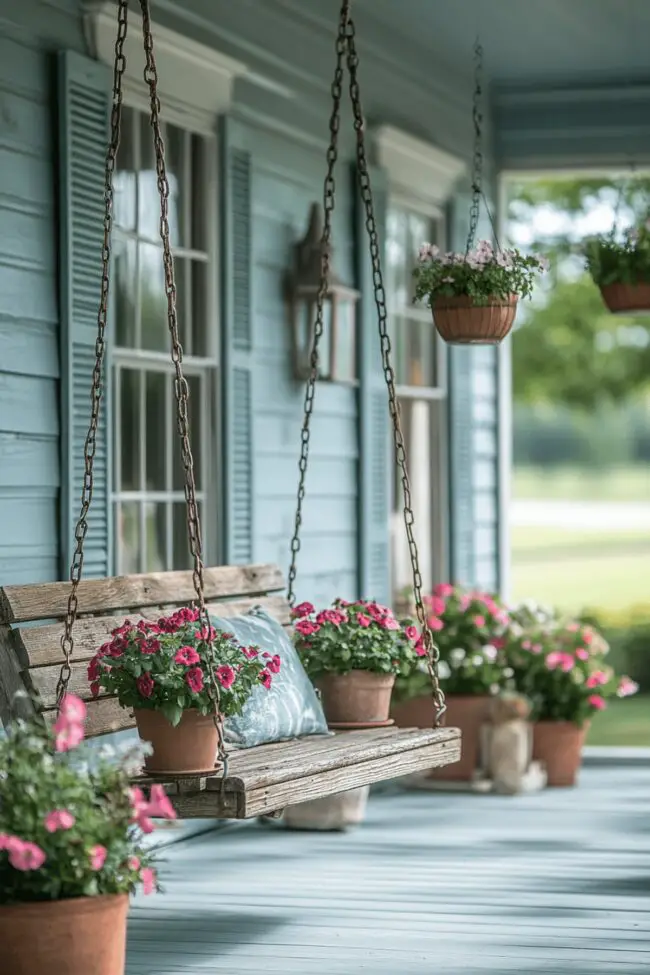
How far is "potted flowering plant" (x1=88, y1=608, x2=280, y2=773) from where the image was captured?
12.7ft

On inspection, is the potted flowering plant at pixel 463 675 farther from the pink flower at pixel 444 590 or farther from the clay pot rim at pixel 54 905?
the clay pot rim at pixel 54 905

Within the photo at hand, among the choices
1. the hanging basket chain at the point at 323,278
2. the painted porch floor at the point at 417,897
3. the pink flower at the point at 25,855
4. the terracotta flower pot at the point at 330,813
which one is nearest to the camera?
the pink flower at the point at 25,855

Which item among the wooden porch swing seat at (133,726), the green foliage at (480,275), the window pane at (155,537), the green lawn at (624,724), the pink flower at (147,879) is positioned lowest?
the green lawn at (624,724)

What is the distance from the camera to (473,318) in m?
5.11

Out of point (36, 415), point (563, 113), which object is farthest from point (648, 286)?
point (563, 113)

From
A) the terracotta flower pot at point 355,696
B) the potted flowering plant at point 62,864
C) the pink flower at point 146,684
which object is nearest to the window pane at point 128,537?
the terracotta flower pot at point 355,696

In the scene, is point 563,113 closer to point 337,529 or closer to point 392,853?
point 337,529

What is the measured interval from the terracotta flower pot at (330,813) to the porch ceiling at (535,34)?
3.15 meters

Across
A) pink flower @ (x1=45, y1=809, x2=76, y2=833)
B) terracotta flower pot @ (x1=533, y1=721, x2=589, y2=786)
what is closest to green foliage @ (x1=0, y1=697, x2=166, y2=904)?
pink flower @ (x1=45, y1=809, x2=76, y2=833)

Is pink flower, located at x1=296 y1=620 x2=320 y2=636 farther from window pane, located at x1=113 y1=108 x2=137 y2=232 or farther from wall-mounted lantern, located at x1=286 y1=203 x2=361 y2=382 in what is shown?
wall-mounted lantern, located at x1=286 y1=203 x2=361 y2=382

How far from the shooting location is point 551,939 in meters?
4.40

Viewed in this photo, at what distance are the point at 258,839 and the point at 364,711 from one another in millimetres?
1278

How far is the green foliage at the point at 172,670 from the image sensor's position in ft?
12.7

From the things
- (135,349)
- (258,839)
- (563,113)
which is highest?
(563,113)
